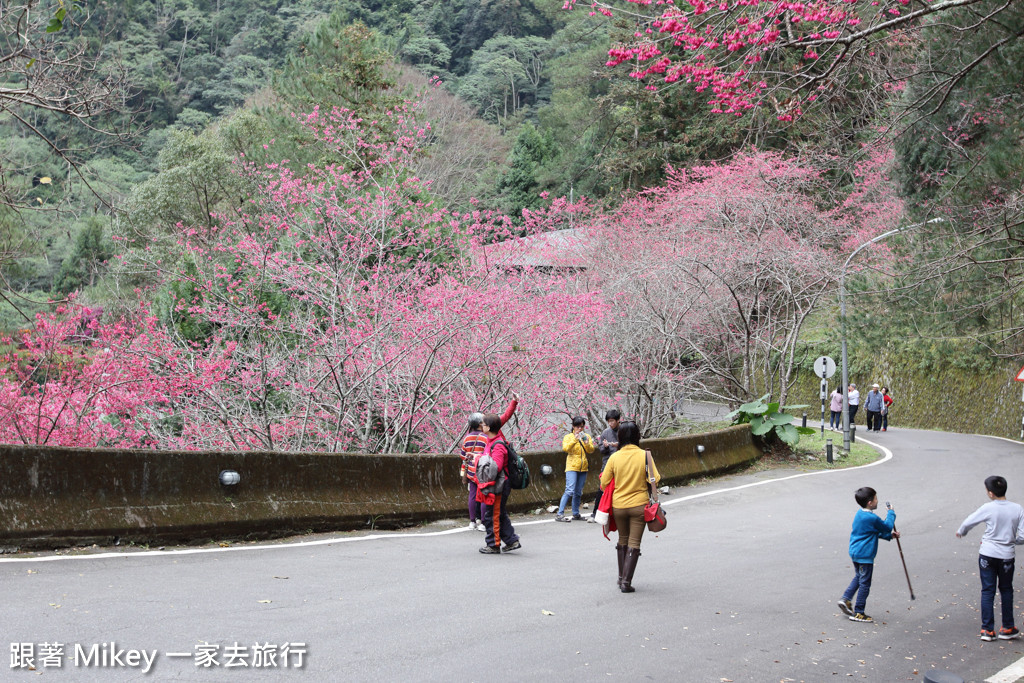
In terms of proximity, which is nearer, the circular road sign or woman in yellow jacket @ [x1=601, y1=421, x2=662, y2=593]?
woman in yellow jacket @ [x1=601, y1=421, x2=662, y2=593]

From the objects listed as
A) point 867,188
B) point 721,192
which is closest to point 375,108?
point 721,192

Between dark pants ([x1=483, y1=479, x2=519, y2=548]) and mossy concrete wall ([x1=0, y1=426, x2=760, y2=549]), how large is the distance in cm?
166

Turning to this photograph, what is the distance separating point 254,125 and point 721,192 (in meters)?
27.1

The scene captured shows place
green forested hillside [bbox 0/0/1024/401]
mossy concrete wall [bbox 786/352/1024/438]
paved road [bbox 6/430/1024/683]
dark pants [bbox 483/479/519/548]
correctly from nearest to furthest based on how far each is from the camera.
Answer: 1. paved road [bbox 6/430/1024/683]
2. dark pants [bbox 483/479/519/548]
3. green forested hillside [bbox 0/0/1024/401]
4. mossy concrete wall [bbox 786/352/1024/438]

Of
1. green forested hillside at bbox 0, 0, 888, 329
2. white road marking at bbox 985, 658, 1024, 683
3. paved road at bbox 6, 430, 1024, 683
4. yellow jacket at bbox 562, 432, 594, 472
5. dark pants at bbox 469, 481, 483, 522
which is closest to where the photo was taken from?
paved road at bbox 6, 430, 1024, 683

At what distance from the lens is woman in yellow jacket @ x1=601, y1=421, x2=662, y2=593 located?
7.89 meters

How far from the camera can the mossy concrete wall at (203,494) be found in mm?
7402

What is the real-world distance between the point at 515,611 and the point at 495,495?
265 centimetres

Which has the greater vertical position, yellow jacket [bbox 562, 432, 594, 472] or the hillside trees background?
the hillside trees background

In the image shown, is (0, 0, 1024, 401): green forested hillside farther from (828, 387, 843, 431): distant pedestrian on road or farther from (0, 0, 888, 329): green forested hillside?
(828, 387, 843, 431): distant pedestrian on road

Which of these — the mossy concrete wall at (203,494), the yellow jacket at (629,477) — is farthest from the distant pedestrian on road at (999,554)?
the mossy concrete wall at (203,494)

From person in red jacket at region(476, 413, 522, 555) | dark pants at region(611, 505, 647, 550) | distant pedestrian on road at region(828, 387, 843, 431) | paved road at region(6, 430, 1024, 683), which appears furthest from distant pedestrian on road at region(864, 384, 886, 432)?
dark pants at region(611, 505, 647, 550)

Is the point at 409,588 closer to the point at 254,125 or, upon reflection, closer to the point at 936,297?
the point at 936,297

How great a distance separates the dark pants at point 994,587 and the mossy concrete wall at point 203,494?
20.9 feet
